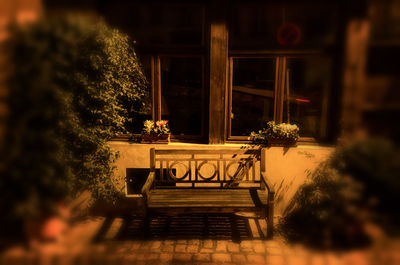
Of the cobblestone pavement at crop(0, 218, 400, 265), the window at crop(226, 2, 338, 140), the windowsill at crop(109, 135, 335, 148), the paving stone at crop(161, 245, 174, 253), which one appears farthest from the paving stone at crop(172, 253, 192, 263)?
the window at crop(226, 2, 338, 140)

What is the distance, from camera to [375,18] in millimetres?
2092

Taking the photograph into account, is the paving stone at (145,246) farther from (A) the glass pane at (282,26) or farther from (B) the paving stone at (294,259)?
(A) the glass pane at (282,26)

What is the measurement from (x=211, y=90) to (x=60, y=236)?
3344mm

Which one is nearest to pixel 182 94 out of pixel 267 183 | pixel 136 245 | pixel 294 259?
pixel 267 183

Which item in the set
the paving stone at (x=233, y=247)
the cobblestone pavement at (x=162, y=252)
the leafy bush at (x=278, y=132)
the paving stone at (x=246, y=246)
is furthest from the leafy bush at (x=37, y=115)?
the leafy bush at (x=278, y=132)

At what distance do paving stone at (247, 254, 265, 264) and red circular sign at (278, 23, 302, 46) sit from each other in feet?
10.9

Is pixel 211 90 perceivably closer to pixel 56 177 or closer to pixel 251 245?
pixel 251 245

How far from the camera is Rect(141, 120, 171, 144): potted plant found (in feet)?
16.6

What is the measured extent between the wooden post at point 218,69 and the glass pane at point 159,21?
0.97ft

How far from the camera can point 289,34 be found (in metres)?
4.96

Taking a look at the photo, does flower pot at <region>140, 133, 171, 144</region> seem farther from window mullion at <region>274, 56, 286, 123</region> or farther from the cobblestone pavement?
window mullion at <region>274, 56, 286, 123</region>

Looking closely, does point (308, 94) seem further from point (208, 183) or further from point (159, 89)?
point (159, 89)

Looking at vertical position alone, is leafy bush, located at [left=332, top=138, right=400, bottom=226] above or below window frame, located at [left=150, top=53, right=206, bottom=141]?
below

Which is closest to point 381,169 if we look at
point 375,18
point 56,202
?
point 375,18
